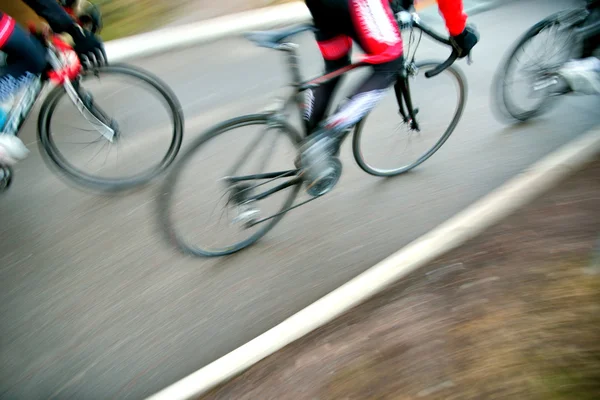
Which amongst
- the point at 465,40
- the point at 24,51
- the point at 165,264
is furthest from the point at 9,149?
the point at 465,40

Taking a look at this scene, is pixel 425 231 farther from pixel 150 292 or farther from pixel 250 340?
pixel 150 292

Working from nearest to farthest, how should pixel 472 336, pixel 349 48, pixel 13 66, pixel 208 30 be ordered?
pixel 472 336
pixel 349 48
pixel 13 66
pixel 208 30

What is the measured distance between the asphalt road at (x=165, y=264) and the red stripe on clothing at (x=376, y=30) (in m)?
1.10

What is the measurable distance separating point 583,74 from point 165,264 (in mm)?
3336

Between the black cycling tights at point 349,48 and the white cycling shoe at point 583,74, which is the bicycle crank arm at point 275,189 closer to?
the black cycling tights at point 349,48

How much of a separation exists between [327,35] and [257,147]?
783 mm

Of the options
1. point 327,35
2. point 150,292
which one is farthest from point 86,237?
point 327,35

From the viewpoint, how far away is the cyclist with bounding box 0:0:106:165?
Result: 8.59ft

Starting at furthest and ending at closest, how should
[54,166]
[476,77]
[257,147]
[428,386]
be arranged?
[476,77]
[54,166]
[257,147]
[428,386]

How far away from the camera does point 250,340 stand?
2.30m

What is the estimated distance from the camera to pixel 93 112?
3127 millimetres

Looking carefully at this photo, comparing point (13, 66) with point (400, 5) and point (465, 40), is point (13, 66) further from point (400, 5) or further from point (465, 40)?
point (465, 40)

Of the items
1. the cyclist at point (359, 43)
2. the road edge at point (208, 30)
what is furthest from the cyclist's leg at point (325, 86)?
the road edge at point (208, 30)

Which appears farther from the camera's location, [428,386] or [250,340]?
[250,340]
